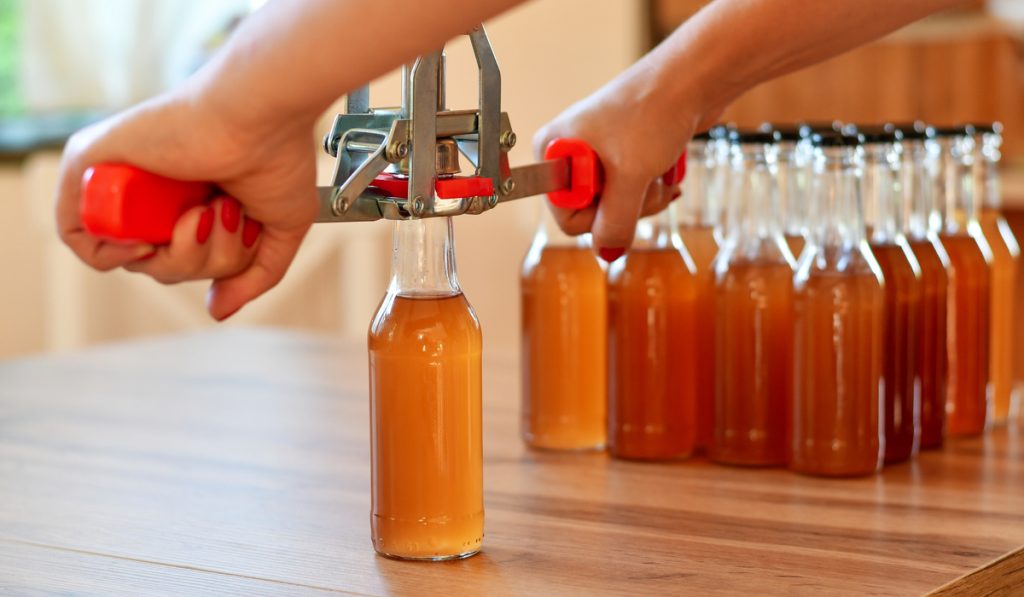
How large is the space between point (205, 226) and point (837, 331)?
0.52 meters

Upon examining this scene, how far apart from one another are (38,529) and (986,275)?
2.68 feet

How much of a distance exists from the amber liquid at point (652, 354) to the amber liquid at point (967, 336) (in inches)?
10.3

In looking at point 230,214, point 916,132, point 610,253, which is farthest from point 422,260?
point 916,132

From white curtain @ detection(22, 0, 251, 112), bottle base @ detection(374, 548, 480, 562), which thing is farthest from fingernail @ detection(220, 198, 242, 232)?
white curtain @ detection(22, 0, 251, 112)

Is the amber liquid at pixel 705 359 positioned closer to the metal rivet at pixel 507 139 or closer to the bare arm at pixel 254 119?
the metal rivet at pixel 507 139

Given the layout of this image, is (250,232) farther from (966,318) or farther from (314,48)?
(966,318)

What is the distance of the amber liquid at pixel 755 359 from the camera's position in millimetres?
1074

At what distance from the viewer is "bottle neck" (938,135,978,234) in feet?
3.94

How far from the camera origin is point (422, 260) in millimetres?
829

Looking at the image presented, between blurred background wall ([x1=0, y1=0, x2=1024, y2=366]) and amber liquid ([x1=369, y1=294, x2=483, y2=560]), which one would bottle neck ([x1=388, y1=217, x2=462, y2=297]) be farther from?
blurred background wall ([x1=0, y1=0, x2=1024, y2=366])

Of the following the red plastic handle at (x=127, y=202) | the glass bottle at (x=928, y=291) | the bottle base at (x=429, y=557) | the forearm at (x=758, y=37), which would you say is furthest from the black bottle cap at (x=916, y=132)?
the red plastic handle at (x=127, y=202)

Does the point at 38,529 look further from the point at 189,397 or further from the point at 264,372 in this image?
the point at 264,372

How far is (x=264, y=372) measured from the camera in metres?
1.54

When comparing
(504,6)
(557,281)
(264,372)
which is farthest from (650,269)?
(264,372)
